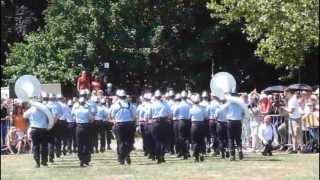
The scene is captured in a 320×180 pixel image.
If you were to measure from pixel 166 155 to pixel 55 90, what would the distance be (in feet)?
19.8

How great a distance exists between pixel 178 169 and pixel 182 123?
4301 millimetres

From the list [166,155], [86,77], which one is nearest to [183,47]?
[86,77]

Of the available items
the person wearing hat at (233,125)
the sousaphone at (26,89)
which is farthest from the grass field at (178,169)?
the sousaphone at (26,89)

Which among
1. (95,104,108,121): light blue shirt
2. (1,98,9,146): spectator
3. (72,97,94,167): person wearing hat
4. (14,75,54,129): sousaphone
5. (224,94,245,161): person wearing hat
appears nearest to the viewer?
(14,75,54,129): sousaphone

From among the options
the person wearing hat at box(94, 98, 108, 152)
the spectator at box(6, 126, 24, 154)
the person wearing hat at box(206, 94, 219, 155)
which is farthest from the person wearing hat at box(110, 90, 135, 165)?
the spectator at box(6, 126, 24, 154)

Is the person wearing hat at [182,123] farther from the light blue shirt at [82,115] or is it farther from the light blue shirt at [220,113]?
the light blue shirt at [82,115]

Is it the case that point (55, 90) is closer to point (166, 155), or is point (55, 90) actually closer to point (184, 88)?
A: point (166, 155)

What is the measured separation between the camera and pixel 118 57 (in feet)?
115

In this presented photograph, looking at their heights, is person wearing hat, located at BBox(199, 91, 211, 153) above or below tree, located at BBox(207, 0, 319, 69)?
below

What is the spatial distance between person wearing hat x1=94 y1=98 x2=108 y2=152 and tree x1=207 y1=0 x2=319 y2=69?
5879 millimetres

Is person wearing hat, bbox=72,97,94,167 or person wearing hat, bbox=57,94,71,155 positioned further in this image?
person wearing hat, bbox=57,94,71,155

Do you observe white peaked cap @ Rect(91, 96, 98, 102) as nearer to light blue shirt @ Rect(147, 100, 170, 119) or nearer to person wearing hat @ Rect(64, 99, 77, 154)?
person wearing hat @ Rect(64, 99, 77, 154)

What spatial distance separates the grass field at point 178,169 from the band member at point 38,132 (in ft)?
1.33

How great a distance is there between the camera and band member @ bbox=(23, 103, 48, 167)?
62.4ft
